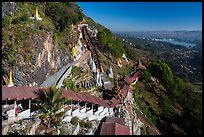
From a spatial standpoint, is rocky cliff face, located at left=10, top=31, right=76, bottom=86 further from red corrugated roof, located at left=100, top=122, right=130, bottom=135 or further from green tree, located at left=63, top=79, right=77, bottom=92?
red corrugated roof, located at left=100, top=122, right=130, bottom=135

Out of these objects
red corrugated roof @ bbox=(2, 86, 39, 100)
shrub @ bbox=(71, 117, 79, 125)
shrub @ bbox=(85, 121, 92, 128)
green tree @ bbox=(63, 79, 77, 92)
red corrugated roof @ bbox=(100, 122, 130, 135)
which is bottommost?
red corrugated roof @ bbox=(100, 122, 130, 135)

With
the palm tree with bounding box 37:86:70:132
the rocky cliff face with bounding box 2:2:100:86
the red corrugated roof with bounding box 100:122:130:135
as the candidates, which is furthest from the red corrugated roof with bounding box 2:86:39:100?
the red corrugated roof with bounding box 100:122:130:135

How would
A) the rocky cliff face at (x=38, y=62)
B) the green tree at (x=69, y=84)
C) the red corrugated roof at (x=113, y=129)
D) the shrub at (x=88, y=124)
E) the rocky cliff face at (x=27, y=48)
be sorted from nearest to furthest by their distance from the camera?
1. the red corrugated roof at (x=113, y=129)
2. the shrub at (x=88, y=124)
3. the rocky cliff face at (x=27, y=48)
4. the rocky cliff face at (x=38, y=62)
5. the green tree at (x=69, y=84)

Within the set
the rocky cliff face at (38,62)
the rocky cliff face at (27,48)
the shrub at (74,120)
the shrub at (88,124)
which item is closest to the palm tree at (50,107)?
the shrub at (74,120)

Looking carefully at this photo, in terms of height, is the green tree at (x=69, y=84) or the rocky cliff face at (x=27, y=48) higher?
the rocky cliff face at (x=27, y=48)

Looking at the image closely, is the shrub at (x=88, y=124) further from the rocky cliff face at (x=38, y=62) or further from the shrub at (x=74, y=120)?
the rocky cliff face at (x=38, y=62)

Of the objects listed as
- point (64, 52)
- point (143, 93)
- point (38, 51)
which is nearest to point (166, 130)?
point (143, 93)
